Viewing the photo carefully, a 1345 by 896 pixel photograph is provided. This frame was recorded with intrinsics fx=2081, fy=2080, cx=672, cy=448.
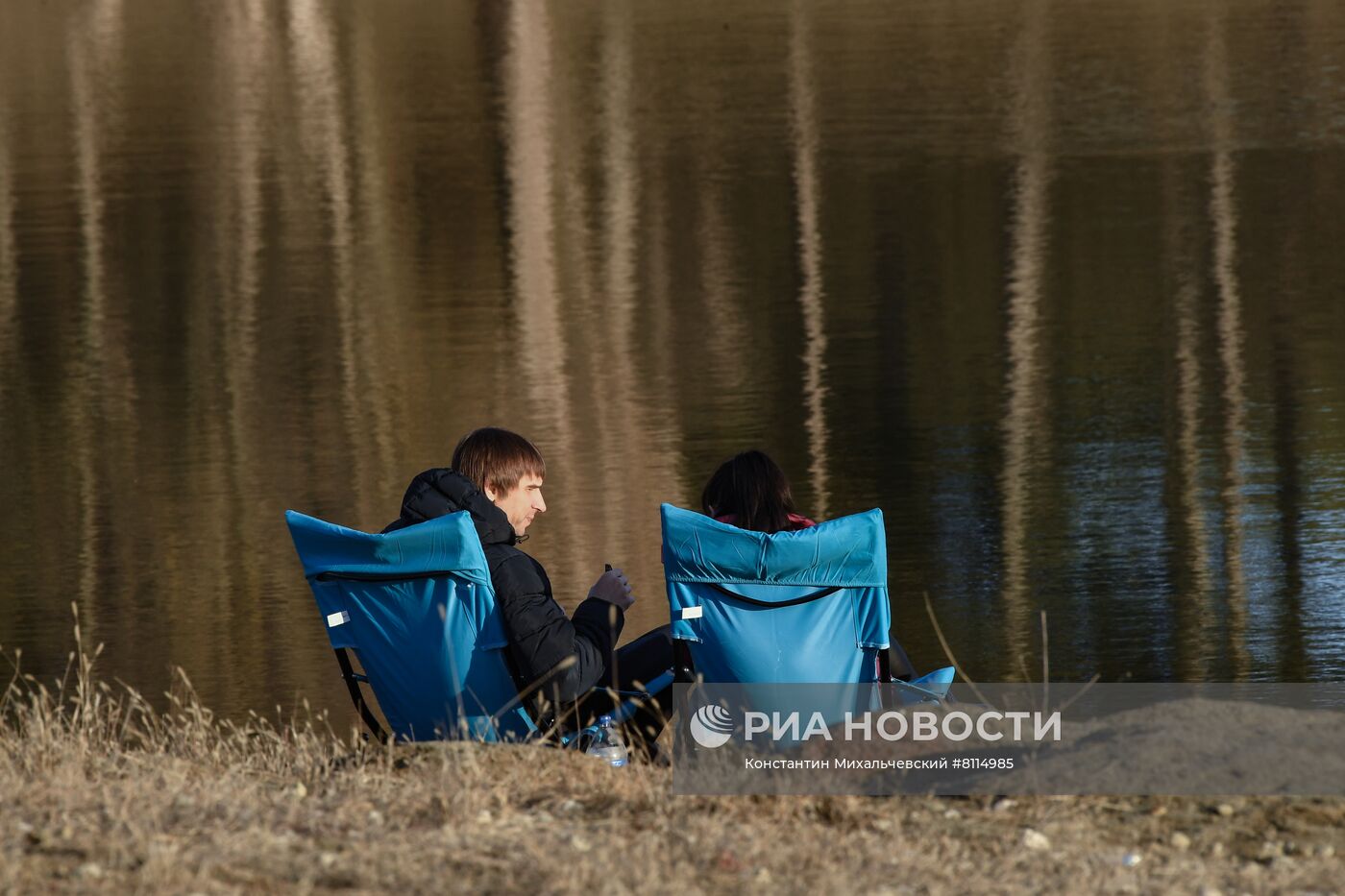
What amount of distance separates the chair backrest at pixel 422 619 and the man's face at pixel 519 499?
0.29 meters

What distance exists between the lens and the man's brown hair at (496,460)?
5.91 metres

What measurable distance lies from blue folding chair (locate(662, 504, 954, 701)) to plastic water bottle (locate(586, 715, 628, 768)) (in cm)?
26

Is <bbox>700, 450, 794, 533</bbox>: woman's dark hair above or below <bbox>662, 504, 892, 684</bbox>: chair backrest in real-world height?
above

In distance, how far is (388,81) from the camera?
3731 cm

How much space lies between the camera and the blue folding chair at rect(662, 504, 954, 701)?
18.8 ft

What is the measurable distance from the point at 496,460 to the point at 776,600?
89cm

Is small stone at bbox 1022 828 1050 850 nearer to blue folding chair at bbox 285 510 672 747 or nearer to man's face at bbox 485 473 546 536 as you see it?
blue folding chair at bbox 285 510 672 747

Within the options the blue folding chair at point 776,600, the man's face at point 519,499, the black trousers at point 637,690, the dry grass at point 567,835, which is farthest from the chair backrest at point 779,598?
the dry grass at point 567,835

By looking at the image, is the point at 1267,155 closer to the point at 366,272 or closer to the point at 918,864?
the point at 366,272

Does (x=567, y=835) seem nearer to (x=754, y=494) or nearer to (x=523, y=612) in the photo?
(x=523, y=612)

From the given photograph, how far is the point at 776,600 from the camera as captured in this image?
5.86 meters

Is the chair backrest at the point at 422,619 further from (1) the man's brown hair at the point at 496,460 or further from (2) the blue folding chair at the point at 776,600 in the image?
(2) the blue folding chair at the point at 776,600

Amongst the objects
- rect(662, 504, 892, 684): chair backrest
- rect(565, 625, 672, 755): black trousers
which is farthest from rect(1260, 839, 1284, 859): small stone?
rect(565, 625, 672, 755): black trousers

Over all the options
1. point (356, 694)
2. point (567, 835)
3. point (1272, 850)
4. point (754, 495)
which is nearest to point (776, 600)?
point (754, 495)
